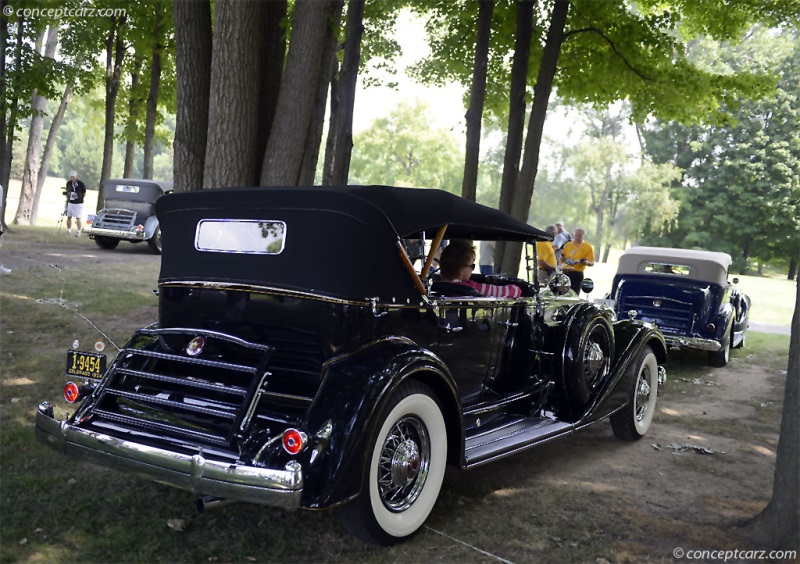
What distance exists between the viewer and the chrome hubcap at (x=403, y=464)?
154 inches

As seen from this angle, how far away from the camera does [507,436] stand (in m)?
4.99

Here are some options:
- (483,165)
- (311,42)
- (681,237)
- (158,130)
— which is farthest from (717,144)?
(311,42)

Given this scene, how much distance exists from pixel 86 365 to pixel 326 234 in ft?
5.67

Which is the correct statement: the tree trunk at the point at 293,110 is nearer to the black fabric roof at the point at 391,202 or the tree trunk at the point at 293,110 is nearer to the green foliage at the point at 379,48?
the black fabric roof at the point at 391,202

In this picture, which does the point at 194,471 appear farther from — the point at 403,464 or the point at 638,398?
the point at 638,398

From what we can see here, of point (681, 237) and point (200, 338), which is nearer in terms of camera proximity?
point (200, 338)

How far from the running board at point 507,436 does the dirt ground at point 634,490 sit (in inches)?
12.6

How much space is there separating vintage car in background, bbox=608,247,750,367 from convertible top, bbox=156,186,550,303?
6881 mm

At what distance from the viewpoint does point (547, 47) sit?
1223 cm

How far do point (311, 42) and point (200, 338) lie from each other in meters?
3.75

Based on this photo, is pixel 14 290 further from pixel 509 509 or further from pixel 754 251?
pixel 754 251

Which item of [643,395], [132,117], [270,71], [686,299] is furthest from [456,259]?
[132,117]

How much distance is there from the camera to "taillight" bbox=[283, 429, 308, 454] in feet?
11.5

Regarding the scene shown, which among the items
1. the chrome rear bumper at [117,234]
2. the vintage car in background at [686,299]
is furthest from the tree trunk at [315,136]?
the chrome rear bumper at [117,234]
